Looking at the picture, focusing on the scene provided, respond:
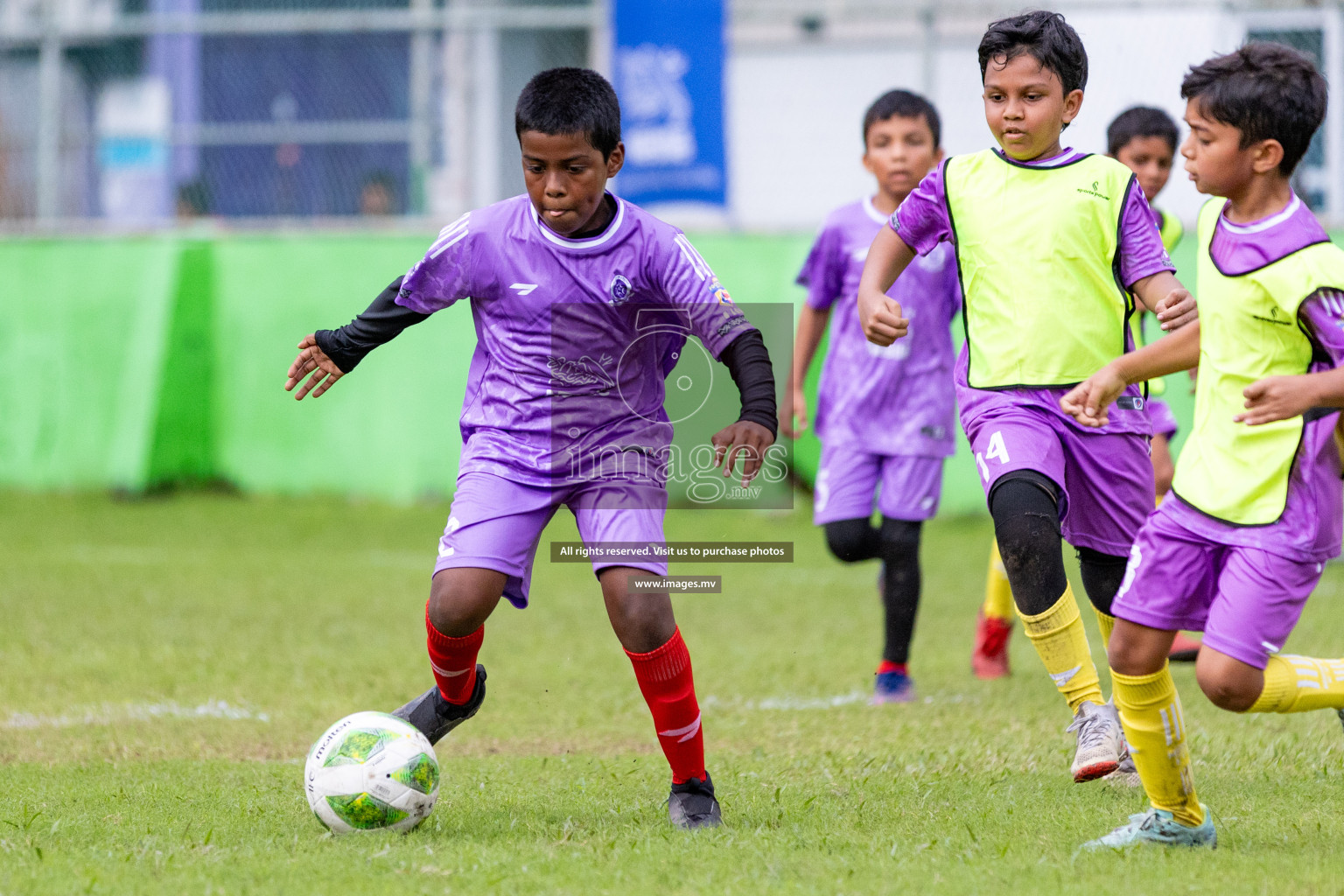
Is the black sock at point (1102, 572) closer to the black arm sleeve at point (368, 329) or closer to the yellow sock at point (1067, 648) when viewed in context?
the yellow sock at point (1067, 648)

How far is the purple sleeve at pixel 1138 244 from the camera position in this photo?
4203 millimetres

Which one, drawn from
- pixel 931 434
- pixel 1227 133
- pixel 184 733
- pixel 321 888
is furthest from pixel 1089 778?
pixel 184 733

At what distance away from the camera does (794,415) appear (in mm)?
6047

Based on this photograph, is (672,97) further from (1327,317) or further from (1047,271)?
(1327,317)

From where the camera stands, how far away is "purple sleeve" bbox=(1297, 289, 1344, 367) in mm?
3164

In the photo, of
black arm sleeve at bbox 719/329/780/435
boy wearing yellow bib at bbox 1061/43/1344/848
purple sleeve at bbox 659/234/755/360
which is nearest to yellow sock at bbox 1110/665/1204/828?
boy wearing yellow bib at bbox 1061/43/1344/848

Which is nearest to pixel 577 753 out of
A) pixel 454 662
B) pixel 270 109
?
pixel 454 662

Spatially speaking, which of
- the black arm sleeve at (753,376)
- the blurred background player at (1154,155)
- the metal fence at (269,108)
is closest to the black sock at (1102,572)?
the black arm sleeve at (753,376)

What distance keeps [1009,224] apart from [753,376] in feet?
3.09

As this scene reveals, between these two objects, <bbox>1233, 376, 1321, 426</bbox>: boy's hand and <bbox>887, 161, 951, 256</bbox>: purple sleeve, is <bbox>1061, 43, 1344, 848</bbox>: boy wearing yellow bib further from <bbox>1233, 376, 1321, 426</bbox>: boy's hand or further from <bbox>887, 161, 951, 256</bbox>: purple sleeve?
<bbox>887, 161, 951, 256</bbox>: purple sleeve

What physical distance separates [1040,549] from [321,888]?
6.54ft

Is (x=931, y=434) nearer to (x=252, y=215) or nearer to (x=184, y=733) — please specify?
(x=184, y=733)

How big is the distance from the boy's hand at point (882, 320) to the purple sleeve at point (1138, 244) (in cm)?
66

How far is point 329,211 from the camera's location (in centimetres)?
1256
